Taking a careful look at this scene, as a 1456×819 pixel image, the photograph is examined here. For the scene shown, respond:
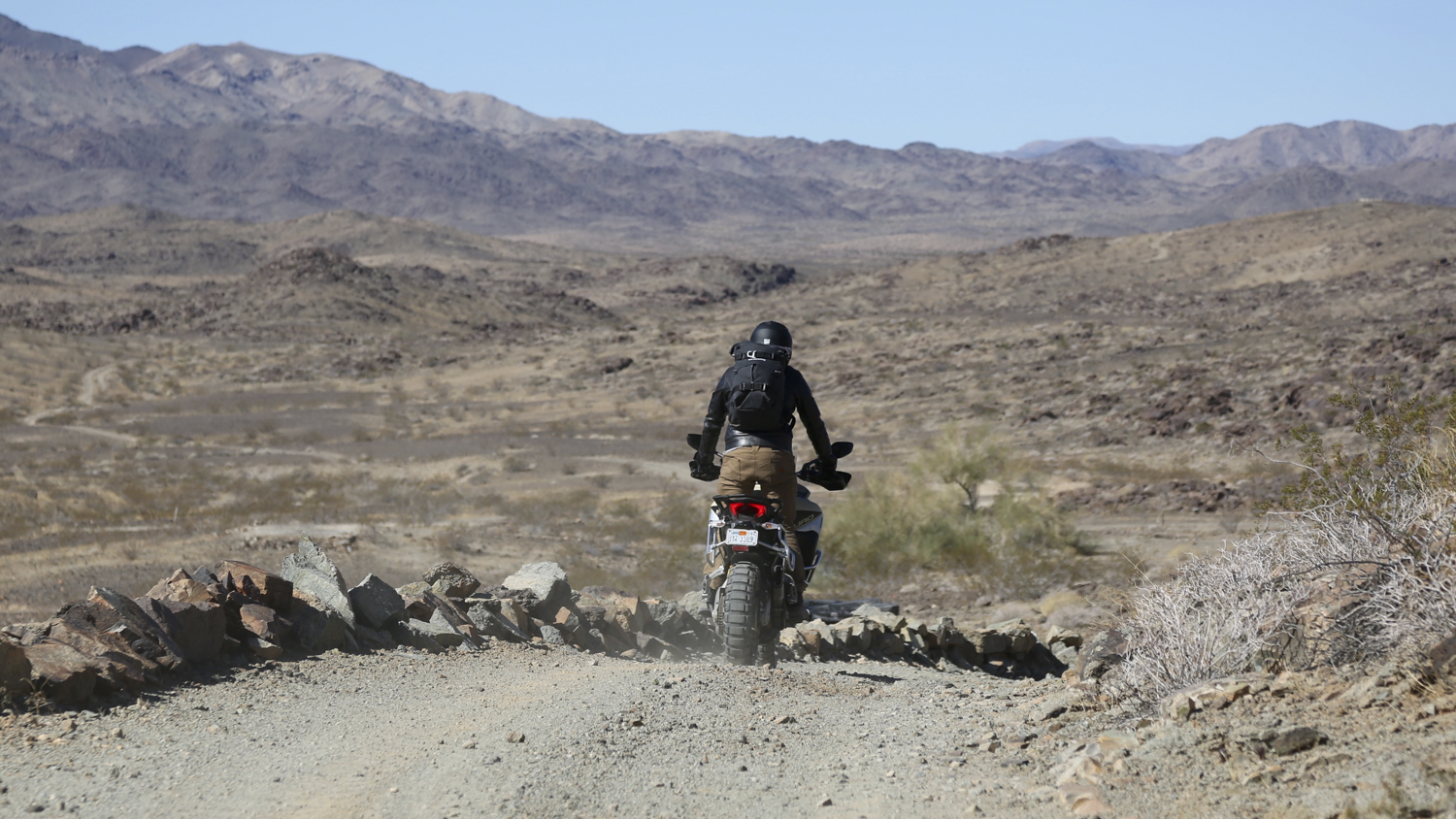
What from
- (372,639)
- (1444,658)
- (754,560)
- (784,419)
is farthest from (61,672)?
(1444,658)

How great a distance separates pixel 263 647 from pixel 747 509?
2911 mm

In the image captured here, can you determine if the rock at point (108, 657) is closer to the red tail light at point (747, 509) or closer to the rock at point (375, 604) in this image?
the rock at point (375, 604)

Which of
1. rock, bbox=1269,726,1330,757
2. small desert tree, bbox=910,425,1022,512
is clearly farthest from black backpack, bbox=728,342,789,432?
small desert tree, bbox=910,425,1022,512

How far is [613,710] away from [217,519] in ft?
52.2

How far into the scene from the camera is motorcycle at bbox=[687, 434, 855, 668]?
681 centimetres

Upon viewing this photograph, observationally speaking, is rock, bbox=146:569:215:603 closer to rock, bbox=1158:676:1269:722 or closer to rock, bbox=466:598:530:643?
rock, bbox=466:598:530:643

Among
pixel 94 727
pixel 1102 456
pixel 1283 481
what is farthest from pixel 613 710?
pixel 1102 456

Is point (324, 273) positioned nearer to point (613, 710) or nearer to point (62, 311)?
point (62, 311)

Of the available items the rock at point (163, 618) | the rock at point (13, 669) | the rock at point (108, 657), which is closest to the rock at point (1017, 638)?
the rock at point (163, 618)

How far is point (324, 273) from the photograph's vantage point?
7312cm

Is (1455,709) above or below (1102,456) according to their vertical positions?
above

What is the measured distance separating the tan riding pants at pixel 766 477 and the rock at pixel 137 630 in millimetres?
3092

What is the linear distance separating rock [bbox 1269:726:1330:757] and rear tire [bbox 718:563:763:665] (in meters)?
3.34

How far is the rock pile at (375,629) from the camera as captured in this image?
5445 millimetres
